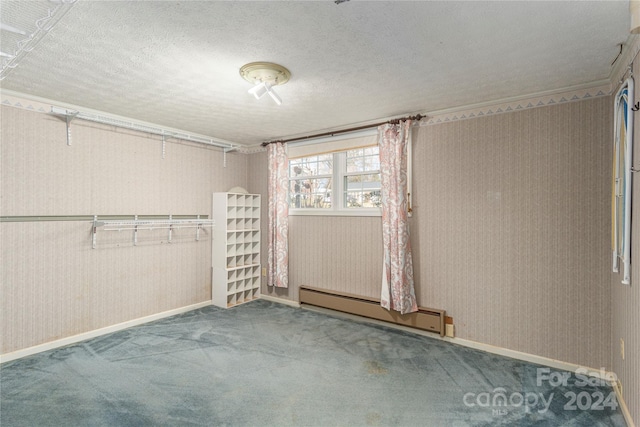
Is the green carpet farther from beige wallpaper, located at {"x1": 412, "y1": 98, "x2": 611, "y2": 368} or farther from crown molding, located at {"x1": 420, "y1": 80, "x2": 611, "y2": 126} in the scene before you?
crown molding, located at {"x1": 420, "y1": 80, "x2": 611, "y2": 126}

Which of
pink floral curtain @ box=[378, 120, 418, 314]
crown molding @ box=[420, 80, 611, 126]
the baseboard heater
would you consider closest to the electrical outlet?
the baseboard heater

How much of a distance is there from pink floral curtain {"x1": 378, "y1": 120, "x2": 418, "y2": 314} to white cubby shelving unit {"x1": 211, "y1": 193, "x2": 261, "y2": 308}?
7.20 ft

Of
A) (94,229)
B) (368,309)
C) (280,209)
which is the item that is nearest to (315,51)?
(280,209)

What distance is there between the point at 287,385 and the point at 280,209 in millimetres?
2591

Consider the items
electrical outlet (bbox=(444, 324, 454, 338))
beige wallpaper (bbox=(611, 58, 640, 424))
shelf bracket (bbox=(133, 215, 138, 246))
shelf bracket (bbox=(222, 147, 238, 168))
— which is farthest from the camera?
shelf bracket (bbox=(222, 147, 238, 168))

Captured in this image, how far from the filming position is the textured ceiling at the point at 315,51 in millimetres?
1759

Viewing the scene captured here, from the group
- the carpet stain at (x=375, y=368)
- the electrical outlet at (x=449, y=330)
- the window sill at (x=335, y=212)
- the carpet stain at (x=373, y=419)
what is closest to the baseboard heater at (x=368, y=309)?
the electrical outlet at (x=449, y=330)

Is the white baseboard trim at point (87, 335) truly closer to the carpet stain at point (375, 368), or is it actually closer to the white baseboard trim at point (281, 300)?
the white baseboard trim at point (281, 300)

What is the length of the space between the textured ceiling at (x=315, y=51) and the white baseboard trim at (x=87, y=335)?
2.41 meters

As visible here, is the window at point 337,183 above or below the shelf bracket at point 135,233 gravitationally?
above

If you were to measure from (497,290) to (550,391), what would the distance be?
91 cm

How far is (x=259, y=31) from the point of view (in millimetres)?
1951

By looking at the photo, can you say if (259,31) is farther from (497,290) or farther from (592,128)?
(497,290)

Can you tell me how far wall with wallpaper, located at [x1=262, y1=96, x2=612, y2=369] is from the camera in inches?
107
